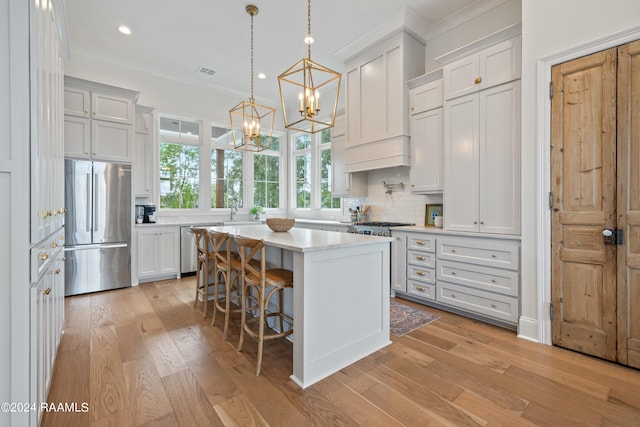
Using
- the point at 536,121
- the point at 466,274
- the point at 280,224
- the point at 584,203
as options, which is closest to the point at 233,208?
the point at 280,224

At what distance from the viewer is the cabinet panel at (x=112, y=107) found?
155 inches

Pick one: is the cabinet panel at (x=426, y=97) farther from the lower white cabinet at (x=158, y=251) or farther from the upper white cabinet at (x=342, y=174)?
the lower white cabinet at (x=158, y=251)

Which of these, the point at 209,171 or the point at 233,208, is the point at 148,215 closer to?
A: the point at 209,171

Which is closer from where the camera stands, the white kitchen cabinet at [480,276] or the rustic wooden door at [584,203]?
the rustic wooden door at [584,203]

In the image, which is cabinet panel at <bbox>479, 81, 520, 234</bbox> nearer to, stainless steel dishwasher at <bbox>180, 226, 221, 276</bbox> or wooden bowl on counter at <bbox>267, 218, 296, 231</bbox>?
wooden bowl on counter at <bbox>267, 218, 296, 231</bbox>

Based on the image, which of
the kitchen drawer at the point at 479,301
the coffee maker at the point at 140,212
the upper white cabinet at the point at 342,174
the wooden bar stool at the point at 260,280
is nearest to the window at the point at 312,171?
the upper white cabinet at the point at 342,174

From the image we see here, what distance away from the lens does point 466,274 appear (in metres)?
3.01

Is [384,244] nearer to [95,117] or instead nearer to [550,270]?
[550,270]

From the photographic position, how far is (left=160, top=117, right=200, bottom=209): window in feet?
16.8

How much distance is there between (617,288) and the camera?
83.7 inches

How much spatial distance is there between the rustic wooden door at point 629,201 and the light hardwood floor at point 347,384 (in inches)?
10.6

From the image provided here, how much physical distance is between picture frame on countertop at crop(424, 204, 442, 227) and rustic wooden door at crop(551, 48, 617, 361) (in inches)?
55.4

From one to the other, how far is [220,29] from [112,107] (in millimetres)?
1872

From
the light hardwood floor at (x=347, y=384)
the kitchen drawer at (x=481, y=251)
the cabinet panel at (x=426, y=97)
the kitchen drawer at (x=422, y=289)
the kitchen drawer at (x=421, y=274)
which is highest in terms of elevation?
the cabinet panel at (x=426, y=97)
